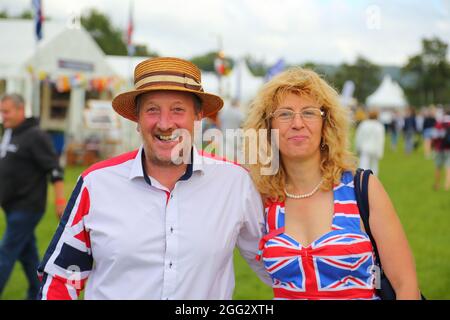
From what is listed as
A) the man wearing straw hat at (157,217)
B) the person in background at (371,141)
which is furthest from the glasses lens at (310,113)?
the person in background at (371,141)

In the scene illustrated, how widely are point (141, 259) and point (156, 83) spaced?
0.81 m

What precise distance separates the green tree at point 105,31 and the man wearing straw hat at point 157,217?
2605 inches

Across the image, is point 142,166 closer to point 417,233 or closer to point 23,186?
point 23,186

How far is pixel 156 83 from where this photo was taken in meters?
2.58

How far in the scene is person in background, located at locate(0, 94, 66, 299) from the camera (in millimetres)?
5328

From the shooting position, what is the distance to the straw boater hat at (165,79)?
258cm

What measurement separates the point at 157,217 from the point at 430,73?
78.5m

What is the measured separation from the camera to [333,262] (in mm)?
2475

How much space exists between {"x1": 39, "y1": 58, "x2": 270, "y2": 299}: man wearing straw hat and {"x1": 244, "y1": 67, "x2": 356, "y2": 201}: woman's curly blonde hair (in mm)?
146

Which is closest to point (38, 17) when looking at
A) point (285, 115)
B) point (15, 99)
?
point (15, 99)

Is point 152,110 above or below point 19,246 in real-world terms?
above

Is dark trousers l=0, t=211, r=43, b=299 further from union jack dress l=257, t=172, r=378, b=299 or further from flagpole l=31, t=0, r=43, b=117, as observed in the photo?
flagpole l=31, t=0, r=43, b=117

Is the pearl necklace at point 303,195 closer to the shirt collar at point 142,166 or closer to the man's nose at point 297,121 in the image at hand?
the man's nose at point 297,121
